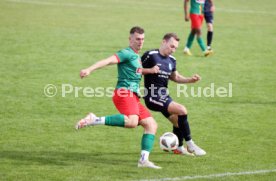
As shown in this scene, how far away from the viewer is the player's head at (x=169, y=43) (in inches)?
450

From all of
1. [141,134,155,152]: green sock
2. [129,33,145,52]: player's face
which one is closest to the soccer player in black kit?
[129,33,145,52]: player's face

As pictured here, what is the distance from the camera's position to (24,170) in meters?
10.4

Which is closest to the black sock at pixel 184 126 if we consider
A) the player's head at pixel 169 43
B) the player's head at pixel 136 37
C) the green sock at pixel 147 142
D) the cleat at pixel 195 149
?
the cleat at pixel 195 149

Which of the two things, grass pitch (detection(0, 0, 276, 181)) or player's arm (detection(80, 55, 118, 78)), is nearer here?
player's arm (detection(80, 55, 118, 78))

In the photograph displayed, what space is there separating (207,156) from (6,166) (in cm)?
343

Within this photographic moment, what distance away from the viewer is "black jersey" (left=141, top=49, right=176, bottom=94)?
11688 millimetres

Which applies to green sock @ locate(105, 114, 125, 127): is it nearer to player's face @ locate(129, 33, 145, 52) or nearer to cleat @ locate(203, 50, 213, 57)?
player's face @ locate(129, 33, 145, 52)

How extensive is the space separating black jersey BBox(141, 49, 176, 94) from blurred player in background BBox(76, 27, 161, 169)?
0.47 meters

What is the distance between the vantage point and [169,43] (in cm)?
1151

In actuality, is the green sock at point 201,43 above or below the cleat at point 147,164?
above

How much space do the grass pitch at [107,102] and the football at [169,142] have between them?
163mm

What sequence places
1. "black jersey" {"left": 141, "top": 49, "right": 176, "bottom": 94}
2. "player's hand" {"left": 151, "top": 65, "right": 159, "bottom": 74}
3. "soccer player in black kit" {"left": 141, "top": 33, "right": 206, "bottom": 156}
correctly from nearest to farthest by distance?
"player's hand" {"left": 151, "top": 65, "right": 159, "bottom": 74}
"soccer player in black kit" {"left": 141, "top": 33, "right": 206, "bottom": 156}
"black jersey" {"left": 141, "top": 49, "right": 176, "bottom": 94}

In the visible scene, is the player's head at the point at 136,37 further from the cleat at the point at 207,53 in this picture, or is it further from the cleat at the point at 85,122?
the cleat at the point at 207,53

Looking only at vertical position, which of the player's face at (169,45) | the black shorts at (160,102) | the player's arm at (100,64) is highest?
the player's face at (169,45)
